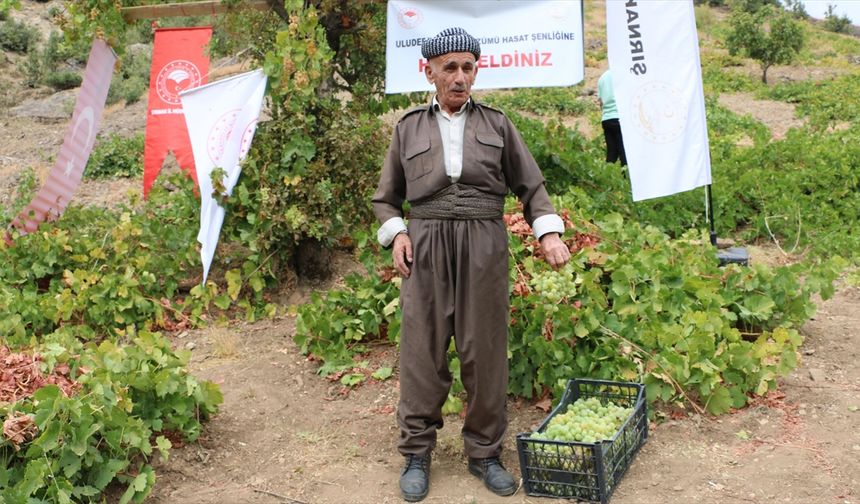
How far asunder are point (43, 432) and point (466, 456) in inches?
70.9

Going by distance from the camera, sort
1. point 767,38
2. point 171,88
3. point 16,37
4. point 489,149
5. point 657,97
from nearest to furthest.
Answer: point 489,149
point 657,97
point 171,88
point 767,38
point 16,37

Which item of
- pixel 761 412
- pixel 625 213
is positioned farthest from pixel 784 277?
pixel 625 213

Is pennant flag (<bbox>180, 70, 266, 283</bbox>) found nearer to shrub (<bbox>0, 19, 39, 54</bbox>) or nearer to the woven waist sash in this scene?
the woven waist sash

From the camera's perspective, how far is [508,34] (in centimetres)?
639

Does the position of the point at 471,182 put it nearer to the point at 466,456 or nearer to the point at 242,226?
the point at 466,456

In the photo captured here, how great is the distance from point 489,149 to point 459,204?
0.86ft

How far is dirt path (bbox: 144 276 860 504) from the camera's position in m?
3.64

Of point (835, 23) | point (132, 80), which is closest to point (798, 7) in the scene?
point (835, 23)

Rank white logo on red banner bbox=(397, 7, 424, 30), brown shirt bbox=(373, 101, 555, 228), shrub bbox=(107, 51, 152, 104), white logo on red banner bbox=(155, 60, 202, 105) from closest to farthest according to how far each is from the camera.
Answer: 1. brown shirt bbox=(373, 101, 555, 228)
2. white logo on red banner bbox=(397, 7, 424, 30)
3. white logo on red banner bbox=(155, 60, 202, 105)
4. shrub bbox=(107, 51, 152, 104)

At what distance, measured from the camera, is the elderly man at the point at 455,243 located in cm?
354

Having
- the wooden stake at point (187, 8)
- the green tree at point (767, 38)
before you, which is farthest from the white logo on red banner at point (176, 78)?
the green tree at point (767, 38)

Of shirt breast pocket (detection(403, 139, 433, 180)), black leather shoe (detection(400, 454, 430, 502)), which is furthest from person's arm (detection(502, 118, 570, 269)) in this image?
black leather shoe (detection(400, 454, 430, 502))

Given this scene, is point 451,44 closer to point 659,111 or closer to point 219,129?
point 659,111

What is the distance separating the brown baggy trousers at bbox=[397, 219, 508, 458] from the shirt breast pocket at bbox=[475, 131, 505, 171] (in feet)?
0.80
